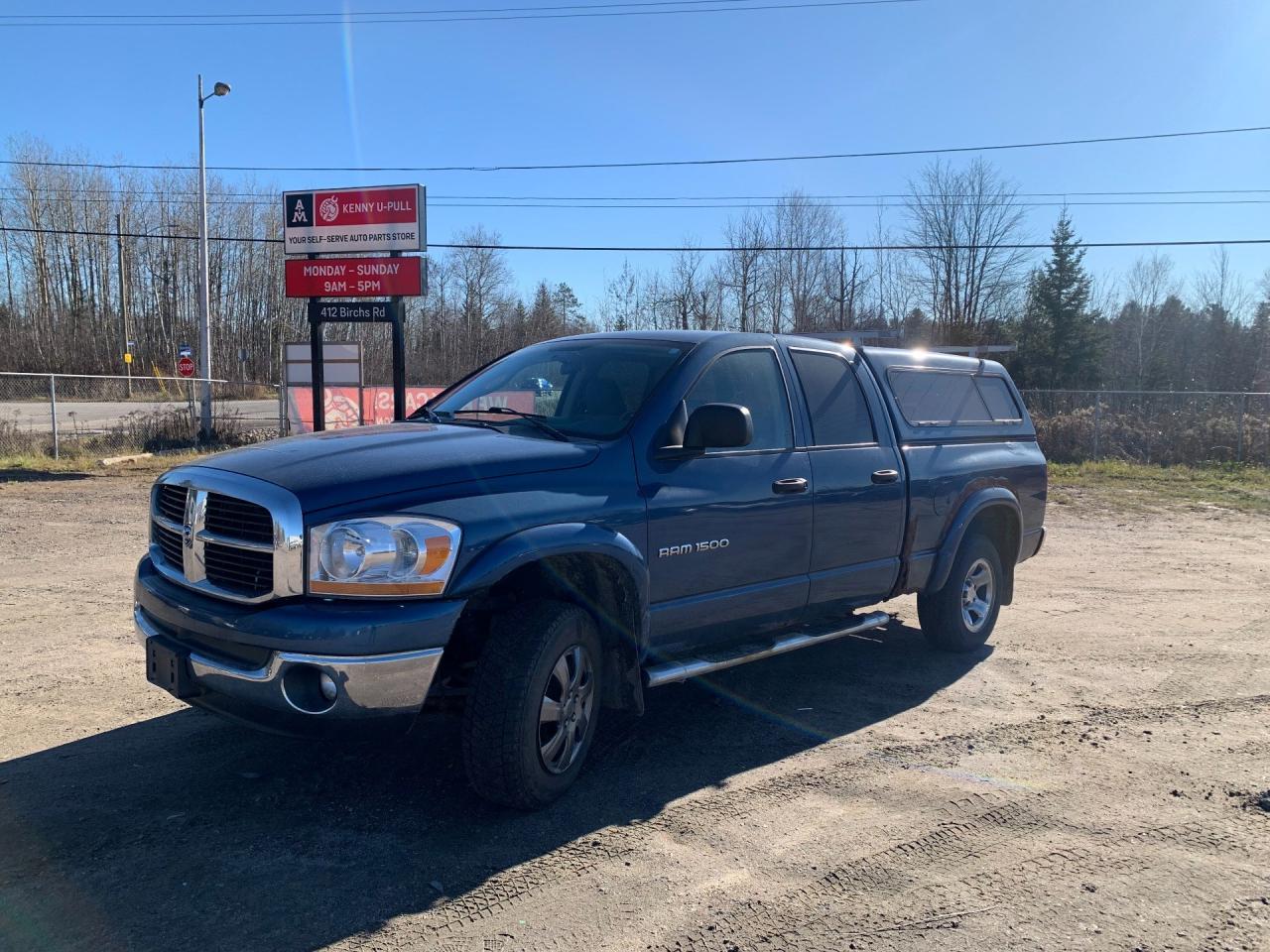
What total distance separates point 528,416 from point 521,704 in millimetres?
1563

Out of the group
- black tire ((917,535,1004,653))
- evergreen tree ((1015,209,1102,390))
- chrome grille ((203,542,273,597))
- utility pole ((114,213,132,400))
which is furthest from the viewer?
utility pole ((114,213,132,400))

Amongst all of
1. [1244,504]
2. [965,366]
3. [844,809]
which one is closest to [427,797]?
[844,809]

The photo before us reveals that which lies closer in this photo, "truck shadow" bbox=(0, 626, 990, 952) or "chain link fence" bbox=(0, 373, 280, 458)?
"truck shadow" bbox=(0, 626, 990, 952)

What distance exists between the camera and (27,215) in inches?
2425

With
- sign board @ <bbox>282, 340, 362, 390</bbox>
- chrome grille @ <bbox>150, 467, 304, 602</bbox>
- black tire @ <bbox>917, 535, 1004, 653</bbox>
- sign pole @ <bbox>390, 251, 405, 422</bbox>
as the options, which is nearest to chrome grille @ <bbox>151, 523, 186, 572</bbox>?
chrome grille @ <bbox>150, 467, 304, 602</bbox>

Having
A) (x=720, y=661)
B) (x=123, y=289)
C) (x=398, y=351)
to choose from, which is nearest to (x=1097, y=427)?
(x=398, y=351)

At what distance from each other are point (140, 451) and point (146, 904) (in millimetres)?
19043

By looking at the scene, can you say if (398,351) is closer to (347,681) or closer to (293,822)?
(293,822)

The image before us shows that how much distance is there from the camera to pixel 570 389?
4.78m

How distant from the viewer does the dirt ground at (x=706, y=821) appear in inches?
120

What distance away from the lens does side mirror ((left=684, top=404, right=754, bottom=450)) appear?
4266mm

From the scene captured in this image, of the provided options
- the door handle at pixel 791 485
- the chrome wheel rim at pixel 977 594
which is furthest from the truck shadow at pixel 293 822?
the chrome wheel rim at pixel 977 594

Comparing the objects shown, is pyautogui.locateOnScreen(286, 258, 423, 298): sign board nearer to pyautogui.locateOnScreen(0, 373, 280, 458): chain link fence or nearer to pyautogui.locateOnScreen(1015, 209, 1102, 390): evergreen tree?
pyautogui.locateOnScreen(0, 373, 280, 458): chain link fence

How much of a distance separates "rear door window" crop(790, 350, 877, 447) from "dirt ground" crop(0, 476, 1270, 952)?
1.53 meters
